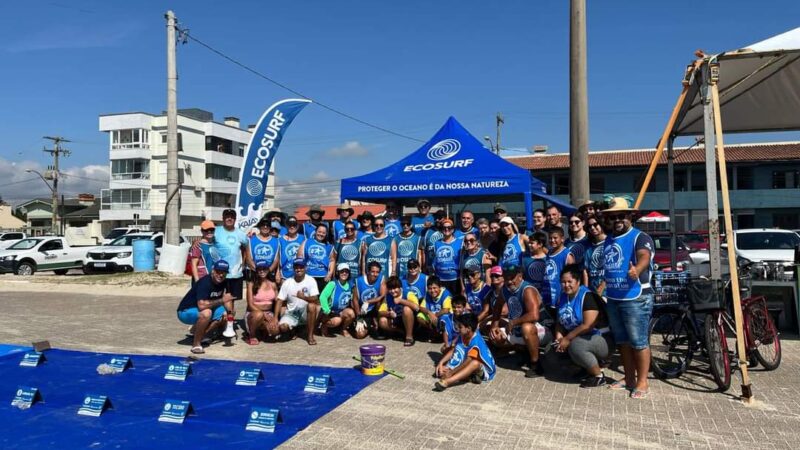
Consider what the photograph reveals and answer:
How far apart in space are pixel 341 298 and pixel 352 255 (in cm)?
65

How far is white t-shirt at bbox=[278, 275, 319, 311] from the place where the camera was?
766 centimetres

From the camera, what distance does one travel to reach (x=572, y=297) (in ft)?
18.4

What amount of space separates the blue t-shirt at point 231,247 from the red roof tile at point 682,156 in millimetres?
31769

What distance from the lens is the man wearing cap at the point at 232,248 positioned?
770 cm

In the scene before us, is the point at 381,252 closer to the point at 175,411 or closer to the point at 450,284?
the point at 450,284

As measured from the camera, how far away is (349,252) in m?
8.28

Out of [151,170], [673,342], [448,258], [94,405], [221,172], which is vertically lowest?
[94,405]

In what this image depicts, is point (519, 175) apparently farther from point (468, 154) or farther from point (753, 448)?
point (753, 448)

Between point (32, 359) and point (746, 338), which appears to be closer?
point (746, 338)

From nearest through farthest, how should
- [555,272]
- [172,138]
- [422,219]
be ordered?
[555,272] → [422,219] → [172,138]

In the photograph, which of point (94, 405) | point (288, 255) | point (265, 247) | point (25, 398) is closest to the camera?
point (94, 405)

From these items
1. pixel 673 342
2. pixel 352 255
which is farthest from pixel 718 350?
pixel 352 255

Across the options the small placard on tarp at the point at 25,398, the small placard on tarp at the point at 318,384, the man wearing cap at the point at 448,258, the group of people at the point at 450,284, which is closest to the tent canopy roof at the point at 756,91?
the group of people at the point at 450,284

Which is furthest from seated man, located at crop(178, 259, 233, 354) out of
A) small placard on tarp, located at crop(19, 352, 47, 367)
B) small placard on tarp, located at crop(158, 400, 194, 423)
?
small placard on tarp, located at crop(158, 400, 194, 423)
